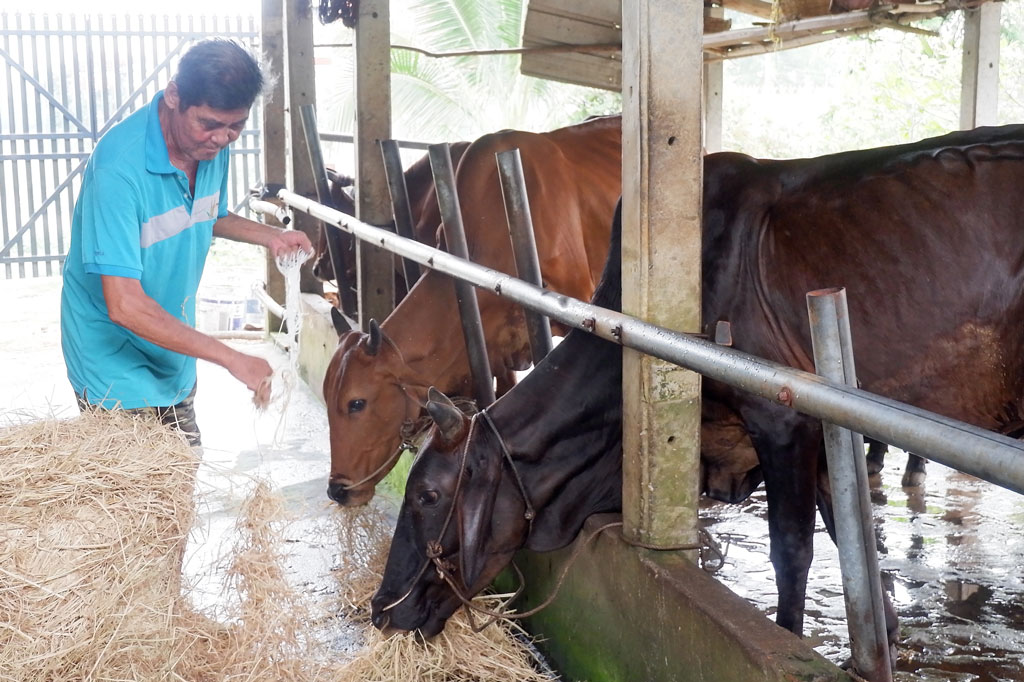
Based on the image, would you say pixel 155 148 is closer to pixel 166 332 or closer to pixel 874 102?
pixel 166 332

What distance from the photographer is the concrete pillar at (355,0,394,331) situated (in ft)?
18.3

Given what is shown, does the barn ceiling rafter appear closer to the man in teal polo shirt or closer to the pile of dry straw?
the man in teal polo shirt

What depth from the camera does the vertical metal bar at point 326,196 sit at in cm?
640

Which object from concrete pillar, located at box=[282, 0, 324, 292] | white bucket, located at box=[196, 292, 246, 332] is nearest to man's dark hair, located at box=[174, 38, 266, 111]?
concrete pillar, located at box=[282, 0, 324, 292]

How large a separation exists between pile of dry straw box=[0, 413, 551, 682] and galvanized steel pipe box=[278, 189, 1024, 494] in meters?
1.16

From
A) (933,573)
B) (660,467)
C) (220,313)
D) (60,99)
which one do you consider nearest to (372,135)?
(660,467)

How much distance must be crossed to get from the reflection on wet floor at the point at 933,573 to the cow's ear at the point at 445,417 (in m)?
1.51

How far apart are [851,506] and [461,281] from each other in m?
2.48

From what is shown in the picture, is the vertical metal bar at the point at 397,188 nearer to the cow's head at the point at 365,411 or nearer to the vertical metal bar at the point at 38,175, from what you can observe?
the cow's head at the point at 365,411

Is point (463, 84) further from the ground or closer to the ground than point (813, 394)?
further from the ground

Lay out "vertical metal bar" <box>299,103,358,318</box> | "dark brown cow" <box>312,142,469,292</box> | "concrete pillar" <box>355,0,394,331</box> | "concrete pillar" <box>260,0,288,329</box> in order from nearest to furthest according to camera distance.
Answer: "concrete pillar" <box>355,0,394,331</box>, "dark brown cow" <box>312,142,469,292</box>, "vertical metal bar" <box>299,103,358,318</box>, "concrete pillar" <box>260,0,288,329</box>

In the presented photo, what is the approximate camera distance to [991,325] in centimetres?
329

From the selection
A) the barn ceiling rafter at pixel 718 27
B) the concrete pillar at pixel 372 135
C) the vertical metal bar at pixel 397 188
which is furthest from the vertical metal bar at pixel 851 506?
the barn ceiling rafter at pixel 718 27

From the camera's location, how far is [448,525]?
326cm
